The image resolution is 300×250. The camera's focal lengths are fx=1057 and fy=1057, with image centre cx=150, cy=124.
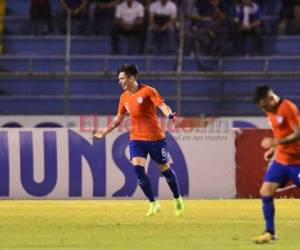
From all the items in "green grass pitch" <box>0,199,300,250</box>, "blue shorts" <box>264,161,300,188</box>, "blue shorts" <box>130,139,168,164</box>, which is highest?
"blue shorts" <box>264,161,300,188</box>

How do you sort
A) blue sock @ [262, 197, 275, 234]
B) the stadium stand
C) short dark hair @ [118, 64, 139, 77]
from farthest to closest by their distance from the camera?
the stadium stand, short dark hair @ [118, 64, 139, 77], blue sock @ [262, 197, 275, 234]

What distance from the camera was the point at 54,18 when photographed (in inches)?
1158

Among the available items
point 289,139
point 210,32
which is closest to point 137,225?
point 289,139

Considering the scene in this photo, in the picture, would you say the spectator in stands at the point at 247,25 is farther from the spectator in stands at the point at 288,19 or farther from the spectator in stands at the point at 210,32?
the spectator in stands at the point at 288,19

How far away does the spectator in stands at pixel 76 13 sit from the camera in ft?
94.2

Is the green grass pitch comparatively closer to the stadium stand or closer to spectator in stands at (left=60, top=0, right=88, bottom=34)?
the stadium stand

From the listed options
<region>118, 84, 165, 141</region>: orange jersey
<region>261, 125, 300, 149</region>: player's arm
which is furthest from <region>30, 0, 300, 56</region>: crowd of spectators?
<region>261, 125, 300, 149</region>: player's arm

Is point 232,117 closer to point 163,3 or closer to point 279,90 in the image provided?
point 279,90

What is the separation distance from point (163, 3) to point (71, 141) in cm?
677

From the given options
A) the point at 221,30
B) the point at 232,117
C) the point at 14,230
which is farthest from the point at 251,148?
the point at 14,230

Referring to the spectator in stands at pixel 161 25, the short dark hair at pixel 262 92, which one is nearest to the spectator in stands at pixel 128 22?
the spectator in stands at pixel 161 25

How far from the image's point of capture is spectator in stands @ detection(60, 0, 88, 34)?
2870 cm

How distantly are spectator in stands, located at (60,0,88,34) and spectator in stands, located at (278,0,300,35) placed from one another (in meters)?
5.36

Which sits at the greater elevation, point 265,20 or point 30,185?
point 265,20
